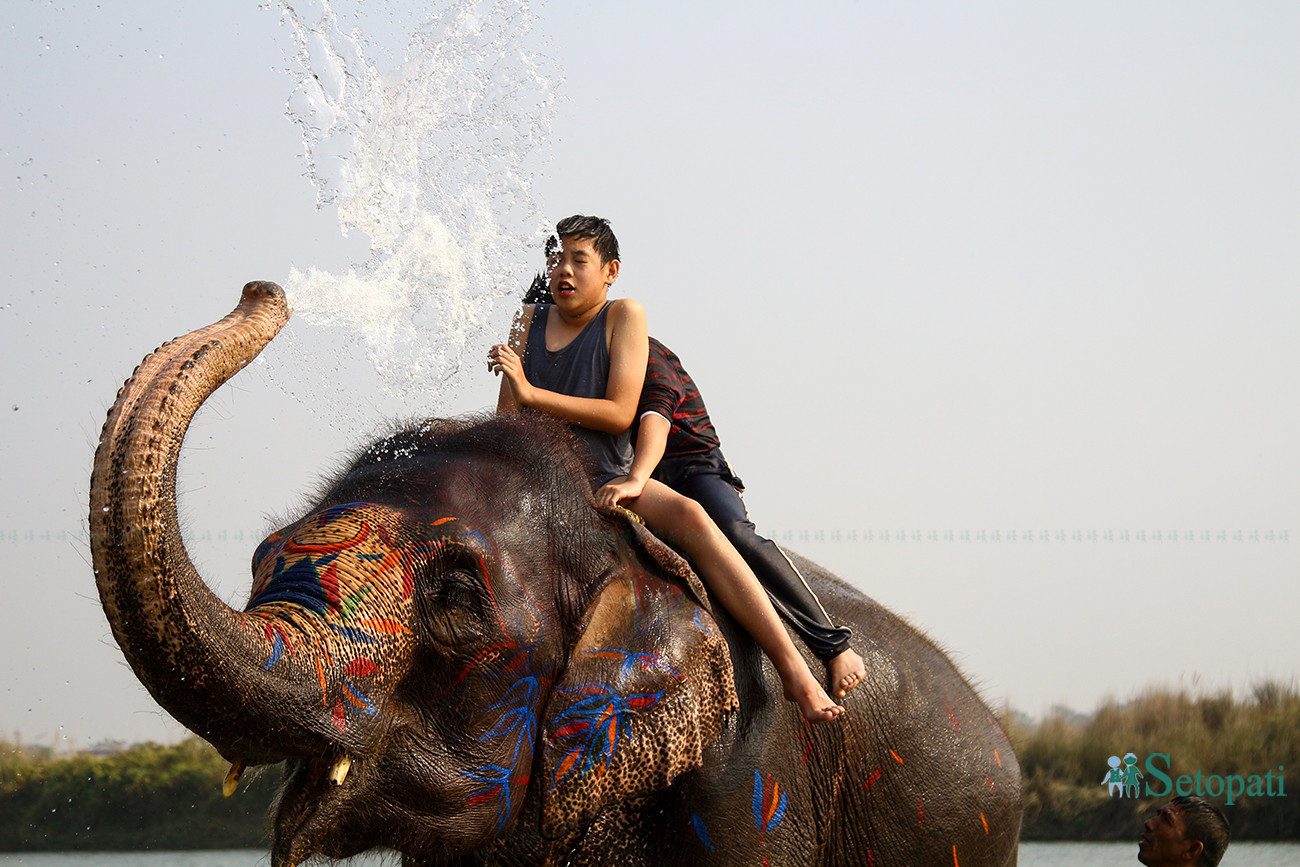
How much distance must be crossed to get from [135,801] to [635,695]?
26.5 feet

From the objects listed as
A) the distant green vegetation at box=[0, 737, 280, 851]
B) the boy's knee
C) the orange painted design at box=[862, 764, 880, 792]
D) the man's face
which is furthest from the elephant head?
the distant green vegetation at box=[0, 737, 280, 851]

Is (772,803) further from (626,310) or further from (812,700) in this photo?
(626,310)

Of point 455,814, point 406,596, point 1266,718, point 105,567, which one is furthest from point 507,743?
point 1266,718

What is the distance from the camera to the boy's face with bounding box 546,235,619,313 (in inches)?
114

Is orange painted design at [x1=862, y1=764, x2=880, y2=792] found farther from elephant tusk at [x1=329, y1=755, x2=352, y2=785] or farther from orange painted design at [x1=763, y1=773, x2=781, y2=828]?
elephant tusk at [x1=329, y1=755, x2=352, y2=785]

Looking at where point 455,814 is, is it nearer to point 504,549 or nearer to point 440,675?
point 440,675

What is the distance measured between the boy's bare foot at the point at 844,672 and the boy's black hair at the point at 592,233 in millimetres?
1064

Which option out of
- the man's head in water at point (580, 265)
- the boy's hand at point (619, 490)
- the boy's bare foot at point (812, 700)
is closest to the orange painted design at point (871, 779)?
the boy's bare foot at point (812, 700)

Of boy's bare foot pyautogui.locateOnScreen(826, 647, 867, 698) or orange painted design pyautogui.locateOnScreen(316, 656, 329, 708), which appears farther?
boy's bare foot pyautogui.locateOnScreen(826, 647, 867, 698)

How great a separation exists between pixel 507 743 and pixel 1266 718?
8671 millimetres

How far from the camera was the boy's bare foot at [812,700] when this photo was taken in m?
2.67

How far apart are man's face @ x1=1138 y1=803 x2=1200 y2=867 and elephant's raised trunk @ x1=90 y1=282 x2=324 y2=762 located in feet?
9.91

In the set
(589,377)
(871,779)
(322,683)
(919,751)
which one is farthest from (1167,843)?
(322,683)

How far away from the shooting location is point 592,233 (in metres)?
2.91
